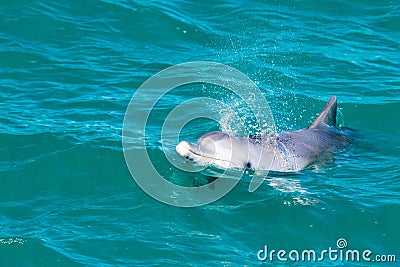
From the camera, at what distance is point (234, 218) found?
1159 cm

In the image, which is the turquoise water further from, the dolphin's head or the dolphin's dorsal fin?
the dolphin's dorsal fin

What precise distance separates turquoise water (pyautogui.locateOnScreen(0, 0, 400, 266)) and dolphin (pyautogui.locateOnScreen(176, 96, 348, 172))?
33cm

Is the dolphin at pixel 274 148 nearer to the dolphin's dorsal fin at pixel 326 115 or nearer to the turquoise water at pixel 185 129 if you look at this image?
the dolphin's dorsal fin at pixel 326 115

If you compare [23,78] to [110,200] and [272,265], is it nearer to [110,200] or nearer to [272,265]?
[110,200]

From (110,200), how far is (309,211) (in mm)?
2943

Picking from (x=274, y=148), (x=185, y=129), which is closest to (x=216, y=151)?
(x=274, y=148)

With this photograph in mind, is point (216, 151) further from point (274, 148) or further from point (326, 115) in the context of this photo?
point (326, 115)

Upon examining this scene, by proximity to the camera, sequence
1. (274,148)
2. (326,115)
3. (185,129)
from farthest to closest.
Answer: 1. (185,129)
2. (326,115)
3. (274,148)

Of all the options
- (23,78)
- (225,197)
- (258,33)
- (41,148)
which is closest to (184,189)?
(225,197)

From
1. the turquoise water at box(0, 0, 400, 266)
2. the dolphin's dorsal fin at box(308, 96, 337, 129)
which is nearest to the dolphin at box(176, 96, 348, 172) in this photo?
the dolphin's dorsal fin at box(308, 96, 337, 129)

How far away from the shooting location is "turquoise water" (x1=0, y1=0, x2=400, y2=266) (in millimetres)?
11055

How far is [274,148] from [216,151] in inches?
51.3

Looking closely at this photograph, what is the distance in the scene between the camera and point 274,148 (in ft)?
43.9

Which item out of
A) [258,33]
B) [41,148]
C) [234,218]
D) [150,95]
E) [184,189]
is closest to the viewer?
[234,218]
